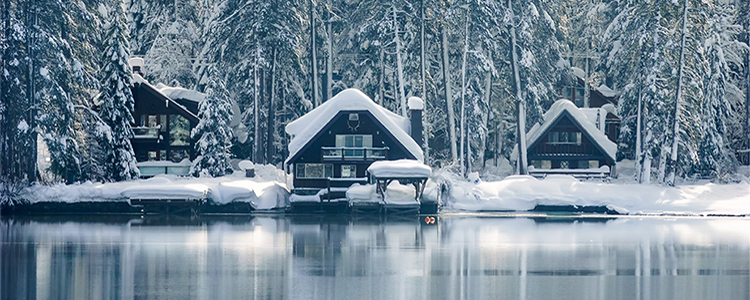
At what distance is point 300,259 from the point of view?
35.6 meters

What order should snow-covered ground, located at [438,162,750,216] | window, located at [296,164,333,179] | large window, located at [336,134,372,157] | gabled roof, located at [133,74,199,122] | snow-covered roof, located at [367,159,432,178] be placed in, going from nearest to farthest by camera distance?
snow-covered roof, located at [367,159,432,178] → snow-covered ground, located at [438,162,750,216] → window, located at [296,164,333,179] → large window, located at [336,134,372,157] → gabled roof, located at [133,74,199,122]

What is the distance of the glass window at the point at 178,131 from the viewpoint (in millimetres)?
68688

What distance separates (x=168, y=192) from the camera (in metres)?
54.2

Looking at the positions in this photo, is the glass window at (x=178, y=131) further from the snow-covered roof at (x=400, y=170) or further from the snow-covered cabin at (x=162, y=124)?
the snow-covered roof at (x=400, y=170)

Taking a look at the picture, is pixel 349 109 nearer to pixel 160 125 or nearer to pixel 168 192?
pixel 168 192

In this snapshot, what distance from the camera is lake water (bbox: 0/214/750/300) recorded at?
93.4 ft

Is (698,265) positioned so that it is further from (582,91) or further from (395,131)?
(582,91)

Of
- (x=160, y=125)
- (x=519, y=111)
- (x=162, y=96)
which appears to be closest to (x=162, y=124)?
(x=160, y=125)

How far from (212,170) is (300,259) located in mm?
28705

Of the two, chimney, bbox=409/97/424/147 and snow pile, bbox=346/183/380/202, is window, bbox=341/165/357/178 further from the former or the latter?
chimney, bbox=409/97/424/147

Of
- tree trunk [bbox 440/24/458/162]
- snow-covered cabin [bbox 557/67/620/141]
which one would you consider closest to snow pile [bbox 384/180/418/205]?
tree trunk [bbox 440/24/458/162]

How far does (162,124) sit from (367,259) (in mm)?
36666

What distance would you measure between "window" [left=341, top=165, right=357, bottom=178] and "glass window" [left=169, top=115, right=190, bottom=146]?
1527cm

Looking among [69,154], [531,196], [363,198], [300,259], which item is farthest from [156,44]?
[300,259]
